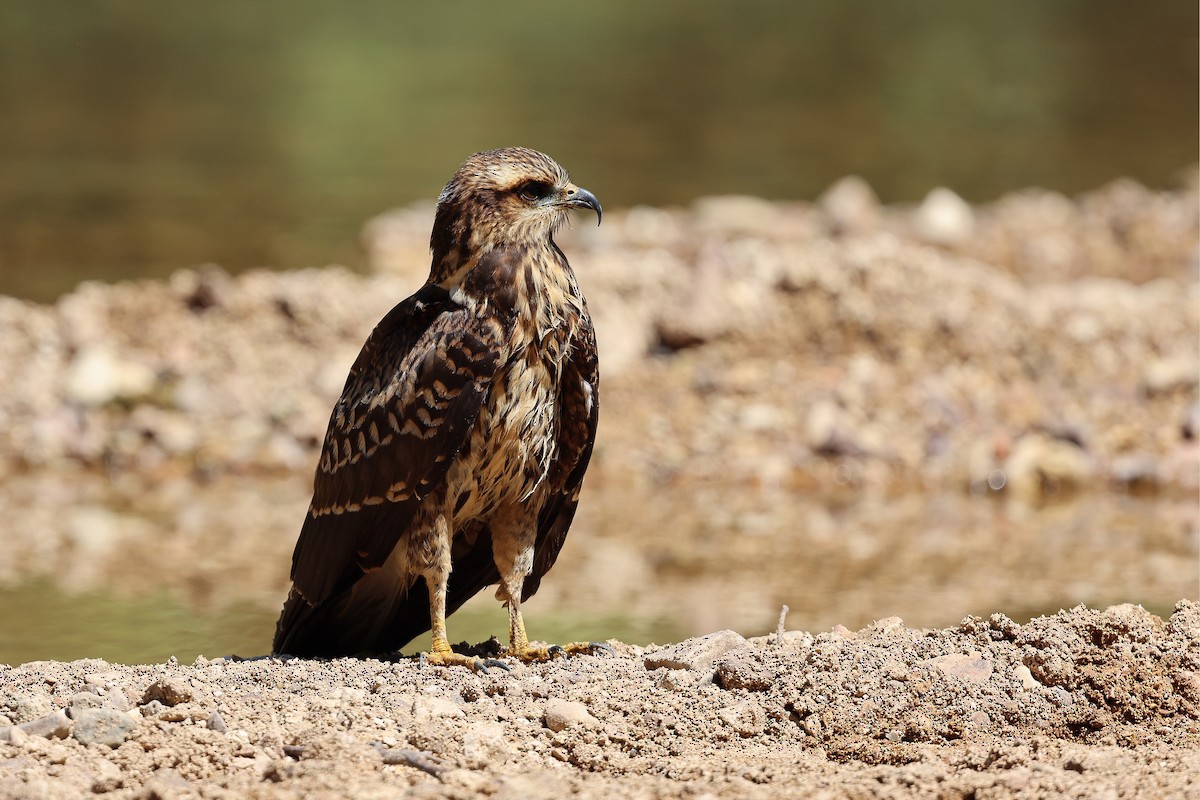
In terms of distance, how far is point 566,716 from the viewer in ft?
16.3

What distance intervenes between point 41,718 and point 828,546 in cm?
483

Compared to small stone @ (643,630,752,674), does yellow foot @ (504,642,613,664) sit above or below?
above

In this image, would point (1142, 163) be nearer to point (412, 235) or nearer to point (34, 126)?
point (412, 235)

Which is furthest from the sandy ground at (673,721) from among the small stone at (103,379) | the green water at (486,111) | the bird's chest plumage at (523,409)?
the green water at (486,111)

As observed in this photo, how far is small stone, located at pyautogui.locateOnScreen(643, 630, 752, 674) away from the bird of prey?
1.27ft

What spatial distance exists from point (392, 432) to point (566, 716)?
114 cm

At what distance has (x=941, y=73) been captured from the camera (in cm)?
2938

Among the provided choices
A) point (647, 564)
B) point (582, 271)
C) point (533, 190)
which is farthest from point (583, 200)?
point (582, 271)

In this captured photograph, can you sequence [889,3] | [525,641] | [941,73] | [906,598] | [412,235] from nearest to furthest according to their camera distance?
[525,641] → [906,598] → [412,235] → [941,73] → [889,3]

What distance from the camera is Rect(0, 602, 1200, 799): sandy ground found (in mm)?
4523

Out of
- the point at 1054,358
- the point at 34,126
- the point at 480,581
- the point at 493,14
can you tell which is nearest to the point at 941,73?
the point at 493,14

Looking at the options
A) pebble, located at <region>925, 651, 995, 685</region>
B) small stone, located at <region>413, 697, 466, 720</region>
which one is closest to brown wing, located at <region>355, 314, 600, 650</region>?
small stone, located at <region>413, 697, 466, 720</region>

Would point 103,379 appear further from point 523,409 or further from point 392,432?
point 523,409

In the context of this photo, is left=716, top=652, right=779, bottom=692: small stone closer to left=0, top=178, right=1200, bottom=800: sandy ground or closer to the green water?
left=0, top=178, right=1200, bottom=800: sandy ground
